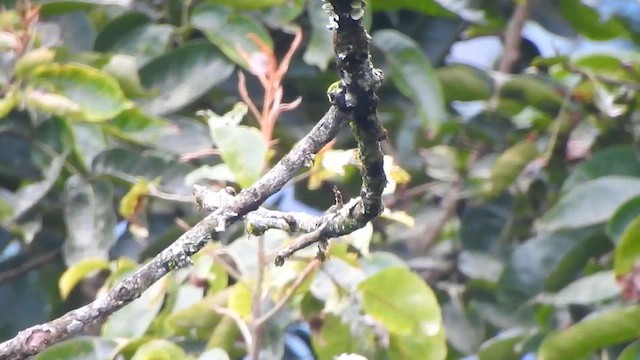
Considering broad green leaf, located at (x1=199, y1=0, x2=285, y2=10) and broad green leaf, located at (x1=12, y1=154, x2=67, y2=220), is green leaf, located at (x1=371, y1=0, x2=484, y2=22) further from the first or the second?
broad green leaf, located at (x1=12, y1=154, x2=67, y2=220)

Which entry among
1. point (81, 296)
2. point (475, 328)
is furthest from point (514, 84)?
point (81, 296)

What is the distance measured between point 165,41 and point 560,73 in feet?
1.68

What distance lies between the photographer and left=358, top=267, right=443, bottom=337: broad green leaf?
33.0 inches

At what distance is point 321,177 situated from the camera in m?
0.87

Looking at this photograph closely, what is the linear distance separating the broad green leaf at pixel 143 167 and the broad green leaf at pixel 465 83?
346 mm

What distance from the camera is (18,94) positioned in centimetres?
98

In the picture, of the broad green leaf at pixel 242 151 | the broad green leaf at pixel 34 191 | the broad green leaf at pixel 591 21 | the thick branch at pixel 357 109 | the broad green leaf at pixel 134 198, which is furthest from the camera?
the broad green leaf at pixel 591 21

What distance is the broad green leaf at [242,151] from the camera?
812 mm

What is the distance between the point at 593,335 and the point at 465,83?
1.36ft

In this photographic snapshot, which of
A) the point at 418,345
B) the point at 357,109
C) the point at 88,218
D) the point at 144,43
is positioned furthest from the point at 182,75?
the point at 357,109

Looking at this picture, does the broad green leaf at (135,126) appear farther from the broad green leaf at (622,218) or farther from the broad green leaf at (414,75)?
the broad green leaf at (622,218)

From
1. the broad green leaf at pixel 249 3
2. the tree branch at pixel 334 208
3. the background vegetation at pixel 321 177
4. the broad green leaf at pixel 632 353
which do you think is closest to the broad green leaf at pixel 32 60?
the background vegetation at pixel 321 177

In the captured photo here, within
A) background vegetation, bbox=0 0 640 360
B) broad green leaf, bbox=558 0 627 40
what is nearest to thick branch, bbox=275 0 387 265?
background vegetation, bbox=0 0 640 360

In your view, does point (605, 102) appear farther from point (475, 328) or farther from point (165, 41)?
point (165, 41)
